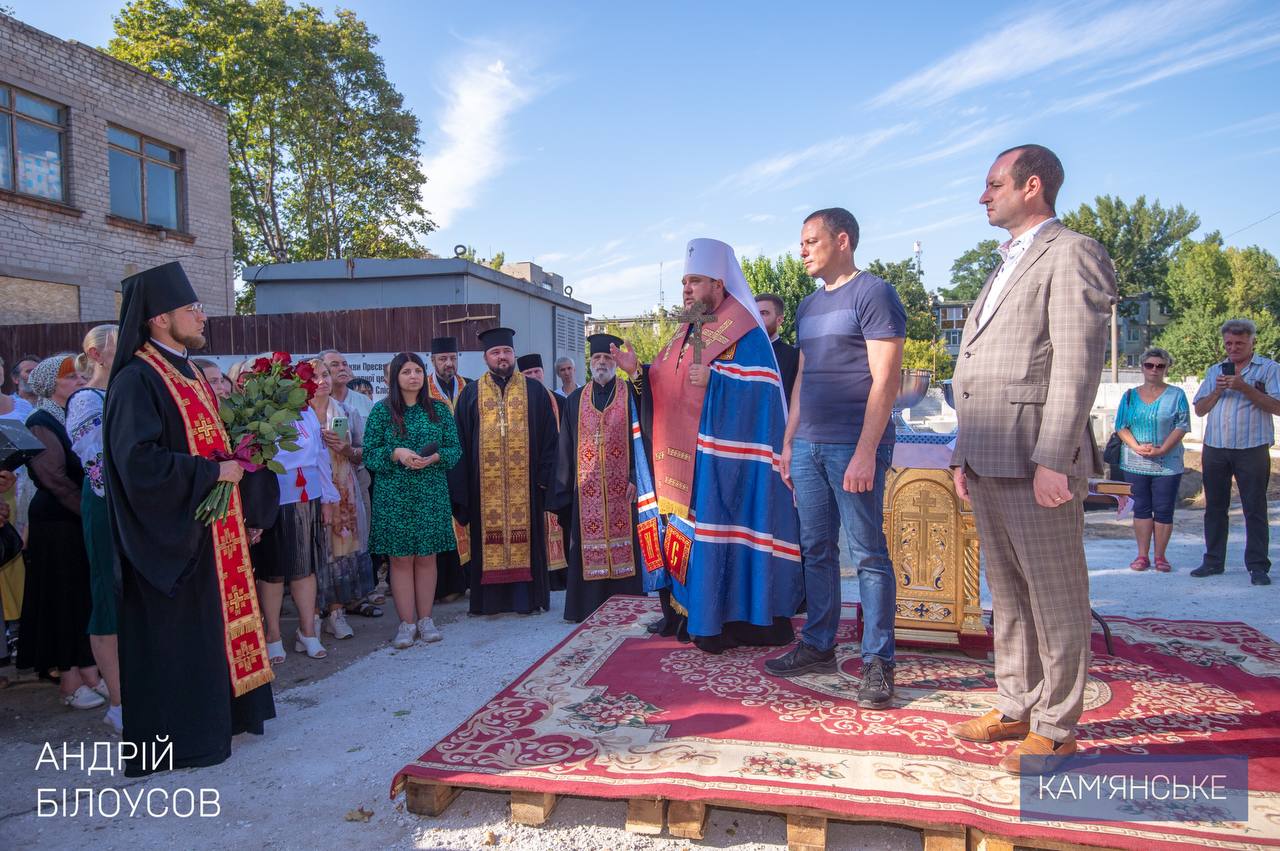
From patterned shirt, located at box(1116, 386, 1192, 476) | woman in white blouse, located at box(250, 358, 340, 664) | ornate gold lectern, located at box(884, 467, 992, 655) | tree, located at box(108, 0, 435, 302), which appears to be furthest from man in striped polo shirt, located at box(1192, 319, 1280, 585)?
tree, located at box(108, 0, 435, 302)

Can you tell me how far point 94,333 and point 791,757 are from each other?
388cm

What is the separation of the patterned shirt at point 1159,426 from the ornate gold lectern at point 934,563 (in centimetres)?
368

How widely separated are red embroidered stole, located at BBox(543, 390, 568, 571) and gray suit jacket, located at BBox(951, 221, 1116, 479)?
12.9ft

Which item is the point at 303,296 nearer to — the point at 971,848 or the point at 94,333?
the point at 94,333

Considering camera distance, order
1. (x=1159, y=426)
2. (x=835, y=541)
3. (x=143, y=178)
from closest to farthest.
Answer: (x=835, y=541) → (x=1159, y=426) → (x=143, y=178)

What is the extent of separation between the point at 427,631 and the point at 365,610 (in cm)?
105

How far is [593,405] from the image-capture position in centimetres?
606

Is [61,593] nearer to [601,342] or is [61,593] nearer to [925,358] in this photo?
[601,342]

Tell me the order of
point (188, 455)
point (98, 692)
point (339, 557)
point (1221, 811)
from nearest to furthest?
point (1221, 811) < point (188, 455) < point (98, 692) < point (339, 557)

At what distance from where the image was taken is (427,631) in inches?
205

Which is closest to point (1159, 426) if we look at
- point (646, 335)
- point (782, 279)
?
point (782, 279)

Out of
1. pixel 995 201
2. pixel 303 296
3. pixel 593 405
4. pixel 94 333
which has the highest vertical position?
pixel 303 296

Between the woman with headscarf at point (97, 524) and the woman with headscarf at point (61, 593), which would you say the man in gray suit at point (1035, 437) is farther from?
the woman with headscarf at point (61, 593)

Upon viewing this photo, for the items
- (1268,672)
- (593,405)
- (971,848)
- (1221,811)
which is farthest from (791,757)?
(593,405)
